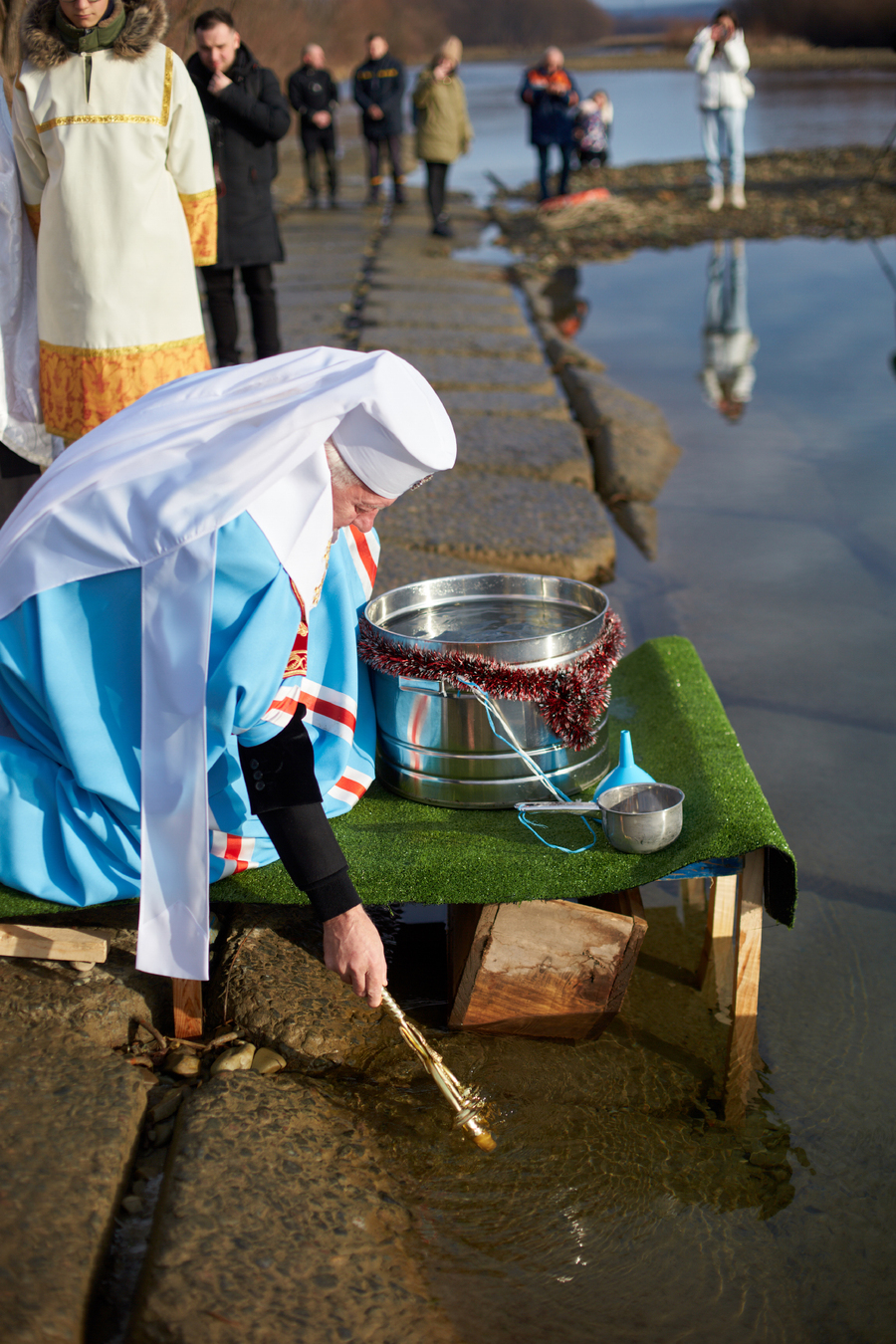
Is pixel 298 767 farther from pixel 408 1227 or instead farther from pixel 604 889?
pixel 408 1227

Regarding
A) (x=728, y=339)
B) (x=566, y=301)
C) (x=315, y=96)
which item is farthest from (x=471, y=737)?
(x=315, y=96)

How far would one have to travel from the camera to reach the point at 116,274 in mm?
3344

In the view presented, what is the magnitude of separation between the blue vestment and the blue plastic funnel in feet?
1.89

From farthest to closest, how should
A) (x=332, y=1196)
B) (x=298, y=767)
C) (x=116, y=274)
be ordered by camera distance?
(x=116, y=274)
(x=298, y=767)
(x=332, y=1196)

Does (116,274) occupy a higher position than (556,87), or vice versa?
(556,87)

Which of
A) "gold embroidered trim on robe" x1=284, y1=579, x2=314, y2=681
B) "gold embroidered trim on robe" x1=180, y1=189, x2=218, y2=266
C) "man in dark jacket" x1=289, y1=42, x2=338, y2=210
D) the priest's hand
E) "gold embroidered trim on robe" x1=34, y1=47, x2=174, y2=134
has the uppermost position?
"man in dark jacket" x1=289, y1=42, x2=338, y2=210

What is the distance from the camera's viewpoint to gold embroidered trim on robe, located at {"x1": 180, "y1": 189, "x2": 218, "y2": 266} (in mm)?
3592

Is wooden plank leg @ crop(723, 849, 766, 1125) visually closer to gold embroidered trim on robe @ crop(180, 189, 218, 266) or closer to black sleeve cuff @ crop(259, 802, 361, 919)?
black sleeve cuff @ crop(259, 802, 361, 919)

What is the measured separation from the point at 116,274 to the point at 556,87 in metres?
10.1

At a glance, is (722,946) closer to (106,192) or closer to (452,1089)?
(452,1089)

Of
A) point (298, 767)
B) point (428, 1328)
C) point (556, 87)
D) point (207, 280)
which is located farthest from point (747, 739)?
point (556, 87)

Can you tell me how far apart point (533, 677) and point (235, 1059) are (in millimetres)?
889

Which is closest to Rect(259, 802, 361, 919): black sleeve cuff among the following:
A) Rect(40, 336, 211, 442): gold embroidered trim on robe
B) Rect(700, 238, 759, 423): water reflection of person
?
Rect(40, 336, 211, 442): gold embroidered trim on robe

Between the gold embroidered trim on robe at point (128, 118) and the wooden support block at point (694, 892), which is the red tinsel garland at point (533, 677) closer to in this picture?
the wooden support block at point (694, 892)
